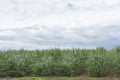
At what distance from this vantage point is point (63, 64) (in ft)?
28.1

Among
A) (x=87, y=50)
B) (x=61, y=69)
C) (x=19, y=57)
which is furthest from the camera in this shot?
(x=87, y=50)

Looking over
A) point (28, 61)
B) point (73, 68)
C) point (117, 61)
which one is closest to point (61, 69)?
point (73, 68)

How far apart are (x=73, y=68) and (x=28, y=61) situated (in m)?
1.27

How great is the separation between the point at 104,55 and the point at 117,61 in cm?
42

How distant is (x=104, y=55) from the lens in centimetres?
891

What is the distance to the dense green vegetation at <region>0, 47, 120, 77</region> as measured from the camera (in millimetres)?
8555

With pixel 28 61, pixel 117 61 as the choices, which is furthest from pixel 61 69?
pixel 117 61

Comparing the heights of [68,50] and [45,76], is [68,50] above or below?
above

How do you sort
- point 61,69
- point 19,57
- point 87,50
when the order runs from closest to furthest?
point 61,69 < point 19,57 < point 87,50

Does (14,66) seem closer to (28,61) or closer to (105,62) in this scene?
(28,61)

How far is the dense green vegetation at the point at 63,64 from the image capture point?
855 cm

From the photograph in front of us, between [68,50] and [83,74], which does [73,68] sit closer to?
[83,74]

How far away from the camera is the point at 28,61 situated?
29.1ft

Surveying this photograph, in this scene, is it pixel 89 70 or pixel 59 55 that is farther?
pixel 59 55
